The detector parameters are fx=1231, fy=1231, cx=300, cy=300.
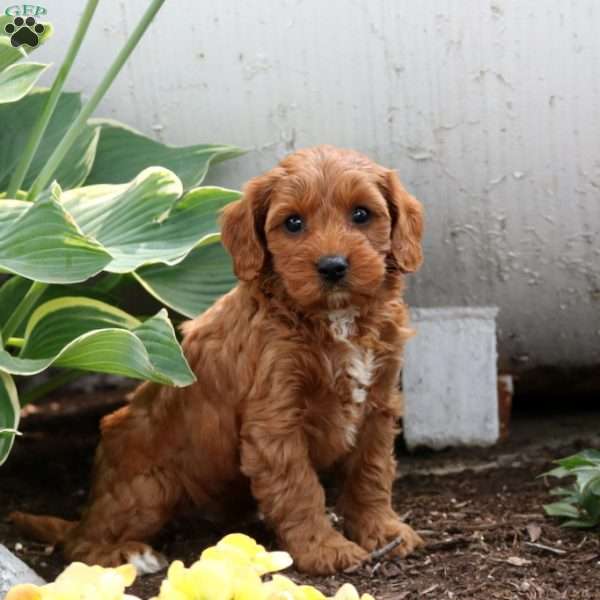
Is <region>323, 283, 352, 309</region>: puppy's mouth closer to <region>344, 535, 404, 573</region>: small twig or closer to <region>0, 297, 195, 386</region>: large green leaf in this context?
<region>0, 297, 195, 386</region>: large green leaf

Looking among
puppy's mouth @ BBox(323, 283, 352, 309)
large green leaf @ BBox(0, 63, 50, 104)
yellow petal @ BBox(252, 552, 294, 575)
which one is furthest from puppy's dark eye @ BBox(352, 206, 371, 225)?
yellow petal @ BBox(252, 552, 294, 575)

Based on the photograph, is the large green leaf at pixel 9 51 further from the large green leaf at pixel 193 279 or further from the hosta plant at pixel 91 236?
the large green leaf at pixel 193 279

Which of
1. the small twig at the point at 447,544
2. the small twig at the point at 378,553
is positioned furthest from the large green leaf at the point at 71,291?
the small twig at the point at 447,544

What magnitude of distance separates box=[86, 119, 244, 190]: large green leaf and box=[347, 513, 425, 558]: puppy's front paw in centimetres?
141

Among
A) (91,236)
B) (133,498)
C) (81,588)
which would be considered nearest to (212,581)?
(81,588)

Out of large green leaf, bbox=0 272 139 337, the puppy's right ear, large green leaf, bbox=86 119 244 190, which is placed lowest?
large green leaf, bbox=0 272 139 337

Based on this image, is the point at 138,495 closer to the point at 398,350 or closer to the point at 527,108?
the point at 398,350

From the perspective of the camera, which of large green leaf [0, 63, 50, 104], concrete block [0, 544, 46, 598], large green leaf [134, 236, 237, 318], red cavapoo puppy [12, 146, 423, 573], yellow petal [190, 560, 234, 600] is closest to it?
yellow petal [190, 560, 234, 600]

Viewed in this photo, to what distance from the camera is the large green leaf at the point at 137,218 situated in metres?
3.78

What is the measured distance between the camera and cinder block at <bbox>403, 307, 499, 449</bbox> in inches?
186

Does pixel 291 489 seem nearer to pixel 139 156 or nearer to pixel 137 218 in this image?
pixel 137 218

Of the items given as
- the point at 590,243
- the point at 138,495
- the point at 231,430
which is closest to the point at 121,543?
the point at 138,495

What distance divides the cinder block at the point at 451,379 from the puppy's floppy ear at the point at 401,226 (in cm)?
122

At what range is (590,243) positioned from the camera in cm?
470
